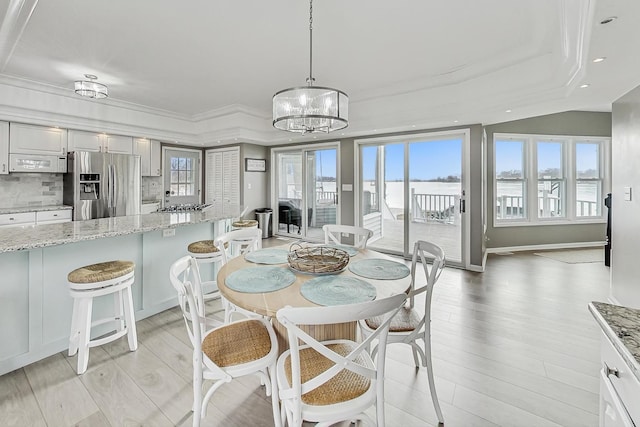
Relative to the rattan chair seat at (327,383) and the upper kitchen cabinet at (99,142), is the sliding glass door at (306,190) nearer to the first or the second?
the upper kitchen cabinet at (99,142)

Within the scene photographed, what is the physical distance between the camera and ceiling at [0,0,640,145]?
2.35 metres

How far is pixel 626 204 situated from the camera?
111 inches

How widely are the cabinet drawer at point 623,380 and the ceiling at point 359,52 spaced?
5.42 ft

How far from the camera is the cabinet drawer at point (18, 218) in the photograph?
4059 millimetres

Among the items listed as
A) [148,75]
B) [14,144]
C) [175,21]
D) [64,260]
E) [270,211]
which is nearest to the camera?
[64,260]

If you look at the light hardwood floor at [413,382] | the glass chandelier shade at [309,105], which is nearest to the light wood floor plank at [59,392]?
the light hardwood floor at [413,382]

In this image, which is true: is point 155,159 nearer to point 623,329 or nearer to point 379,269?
point 379,269

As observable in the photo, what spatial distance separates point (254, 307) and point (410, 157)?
447 cm

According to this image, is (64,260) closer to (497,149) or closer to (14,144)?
(14,144)

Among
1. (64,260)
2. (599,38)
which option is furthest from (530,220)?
(64,260)

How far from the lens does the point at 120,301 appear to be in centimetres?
232

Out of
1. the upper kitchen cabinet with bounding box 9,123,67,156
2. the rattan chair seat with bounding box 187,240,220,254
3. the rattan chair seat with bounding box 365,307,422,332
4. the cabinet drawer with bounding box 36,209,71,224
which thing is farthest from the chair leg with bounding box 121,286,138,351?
the upper kitchen cabinet with bounding box 9,123,67,156

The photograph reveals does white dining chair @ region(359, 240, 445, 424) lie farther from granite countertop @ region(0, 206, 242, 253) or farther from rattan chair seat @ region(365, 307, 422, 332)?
granite countertop @ region(0, 206, 242, 253)

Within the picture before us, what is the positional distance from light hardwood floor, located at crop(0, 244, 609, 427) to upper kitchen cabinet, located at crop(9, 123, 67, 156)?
12.5 feet
